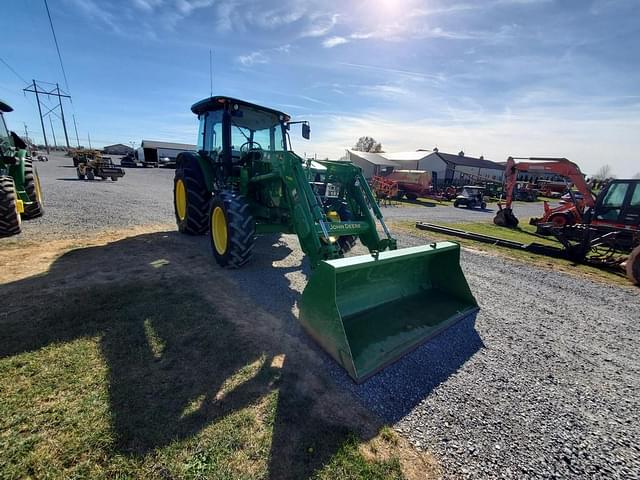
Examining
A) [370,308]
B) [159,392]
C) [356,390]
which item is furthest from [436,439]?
[159,392]

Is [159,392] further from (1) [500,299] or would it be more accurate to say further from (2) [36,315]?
(1) [500,299]

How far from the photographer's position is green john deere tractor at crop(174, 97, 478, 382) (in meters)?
2.89

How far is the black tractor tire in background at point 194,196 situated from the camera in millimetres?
6387

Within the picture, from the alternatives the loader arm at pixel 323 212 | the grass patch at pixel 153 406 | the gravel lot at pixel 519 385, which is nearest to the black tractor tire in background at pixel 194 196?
the gravel lot at pixel 519 385

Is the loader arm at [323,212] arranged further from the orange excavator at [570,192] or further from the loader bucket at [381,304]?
the orange excavator at [570,192]

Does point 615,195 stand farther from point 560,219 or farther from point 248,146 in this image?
point 248,146

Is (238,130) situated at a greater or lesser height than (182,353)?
greater

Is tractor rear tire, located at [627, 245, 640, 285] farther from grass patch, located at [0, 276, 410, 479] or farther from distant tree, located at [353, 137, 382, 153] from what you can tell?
distant tree, located at [353, 137, 382, 153]

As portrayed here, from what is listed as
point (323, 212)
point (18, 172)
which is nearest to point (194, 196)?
point (323, 212)

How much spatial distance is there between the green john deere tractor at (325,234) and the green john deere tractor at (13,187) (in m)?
3.03

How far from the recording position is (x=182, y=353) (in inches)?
109

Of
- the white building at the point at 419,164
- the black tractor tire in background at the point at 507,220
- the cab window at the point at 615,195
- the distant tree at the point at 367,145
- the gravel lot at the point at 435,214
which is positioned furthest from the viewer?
the distant tree at the point at 367,145

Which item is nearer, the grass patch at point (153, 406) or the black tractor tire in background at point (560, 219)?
the grass patch at point (153, 406)

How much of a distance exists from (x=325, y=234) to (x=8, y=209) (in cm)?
646
